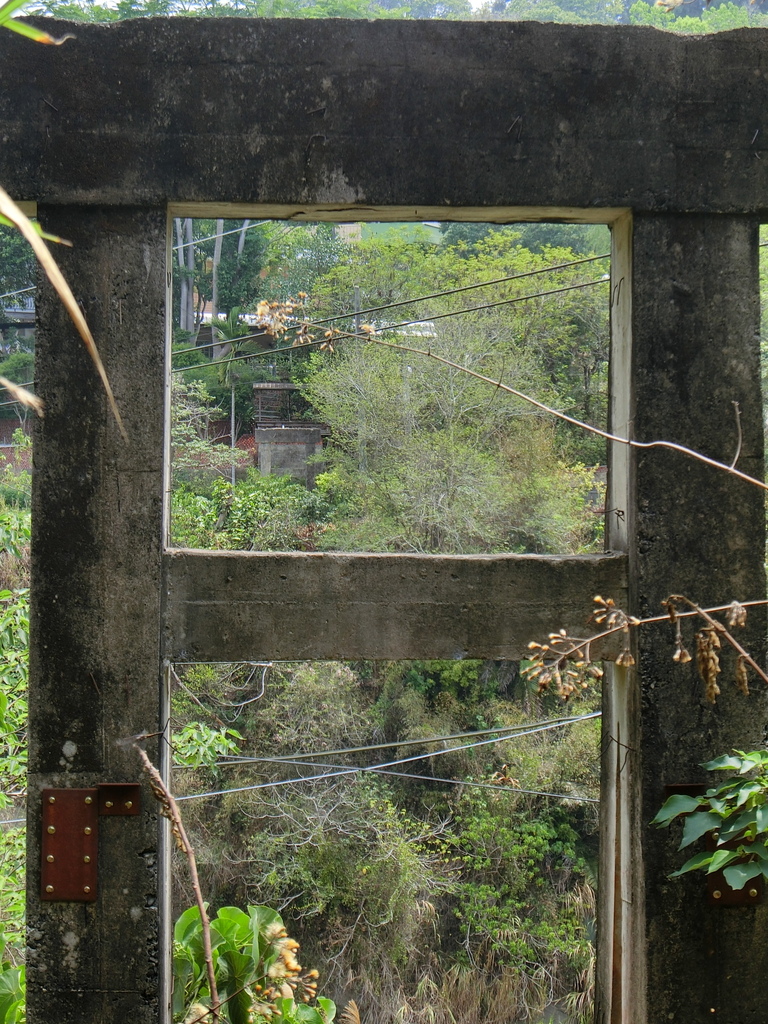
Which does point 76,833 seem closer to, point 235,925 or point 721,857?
point 235,925

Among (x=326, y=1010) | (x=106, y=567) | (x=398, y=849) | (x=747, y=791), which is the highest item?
(x=106, y=567)

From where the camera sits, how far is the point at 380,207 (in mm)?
2707

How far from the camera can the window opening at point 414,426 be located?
12.1 meters

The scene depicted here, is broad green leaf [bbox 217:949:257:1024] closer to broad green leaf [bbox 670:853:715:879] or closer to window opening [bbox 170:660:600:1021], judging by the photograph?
broad green leaf [bbox 670:853:715:879]

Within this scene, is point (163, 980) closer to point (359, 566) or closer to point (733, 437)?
point (359, 566)

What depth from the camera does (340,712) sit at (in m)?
11.5

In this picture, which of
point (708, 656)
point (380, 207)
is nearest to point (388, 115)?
point (380, 207)

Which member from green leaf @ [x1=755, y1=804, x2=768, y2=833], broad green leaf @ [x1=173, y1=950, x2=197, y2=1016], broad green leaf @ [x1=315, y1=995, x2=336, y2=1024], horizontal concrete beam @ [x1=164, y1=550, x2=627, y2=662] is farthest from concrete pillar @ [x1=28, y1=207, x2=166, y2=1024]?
green leaf @ [x1=755, y1=804, x2=768, y2=833]

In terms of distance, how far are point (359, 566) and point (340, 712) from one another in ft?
30.3

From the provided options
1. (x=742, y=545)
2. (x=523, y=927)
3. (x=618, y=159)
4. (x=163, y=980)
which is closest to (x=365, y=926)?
(x=523, y=927)

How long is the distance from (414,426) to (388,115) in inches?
394

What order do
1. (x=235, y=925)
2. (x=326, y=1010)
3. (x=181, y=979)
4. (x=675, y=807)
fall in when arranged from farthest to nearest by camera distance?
(x=326, y=1010)
(x=235, y=925)
(x=181, y=979)
(x=675, y=807)

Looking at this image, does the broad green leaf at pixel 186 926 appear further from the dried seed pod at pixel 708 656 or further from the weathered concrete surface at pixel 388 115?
the weathered concrete surface at pixel 388 115

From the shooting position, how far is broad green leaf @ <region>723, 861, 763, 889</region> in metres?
2.20
